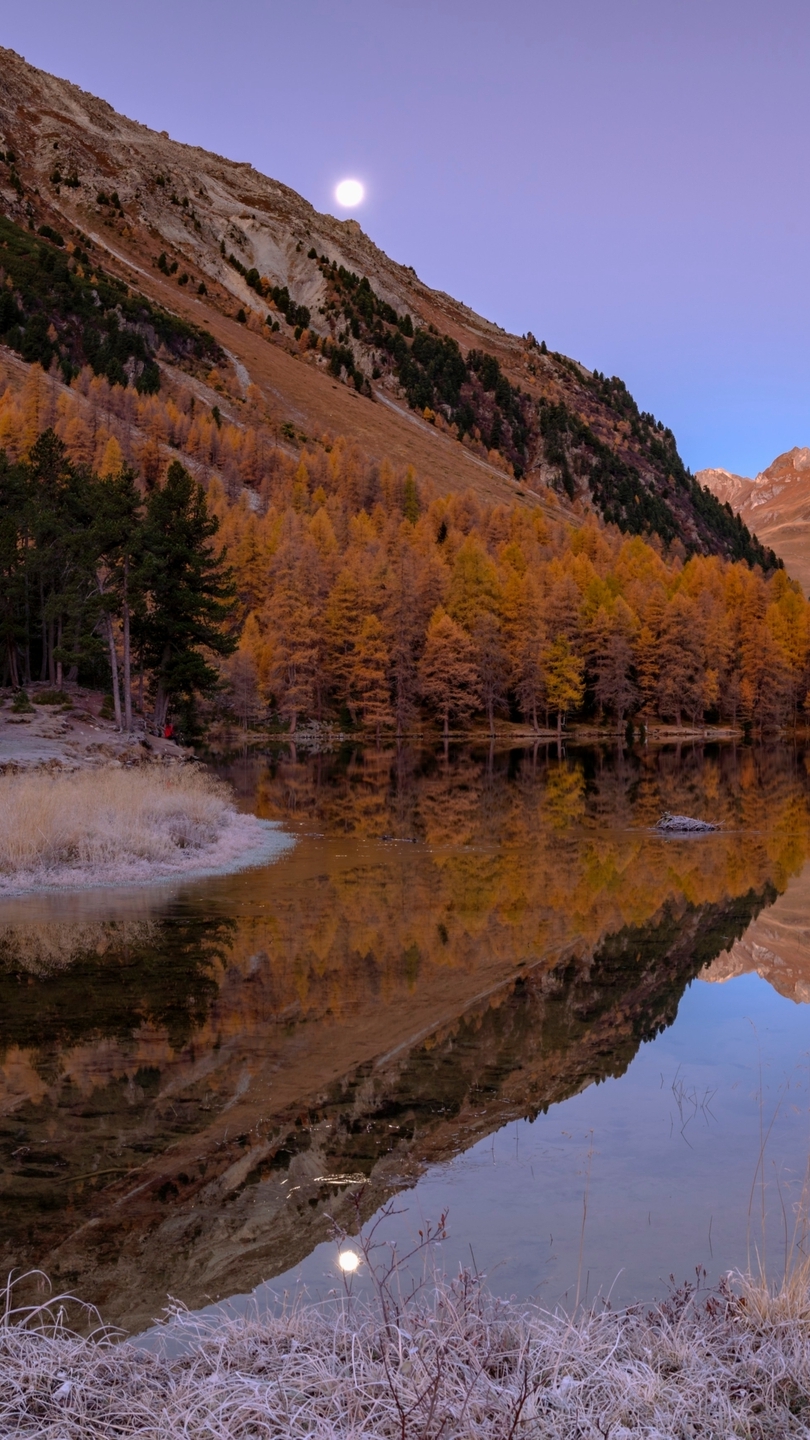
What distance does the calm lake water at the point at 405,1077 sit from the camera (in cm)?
719

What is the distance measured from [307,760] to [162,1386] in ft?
207

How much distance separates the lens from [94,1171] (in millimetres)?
8305

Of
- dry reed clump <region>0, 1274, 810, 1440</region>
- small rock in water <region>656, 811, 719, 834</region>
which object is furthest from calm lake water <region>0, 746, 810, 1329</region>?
small rock in water <region>656, 811, 719, 834</region>

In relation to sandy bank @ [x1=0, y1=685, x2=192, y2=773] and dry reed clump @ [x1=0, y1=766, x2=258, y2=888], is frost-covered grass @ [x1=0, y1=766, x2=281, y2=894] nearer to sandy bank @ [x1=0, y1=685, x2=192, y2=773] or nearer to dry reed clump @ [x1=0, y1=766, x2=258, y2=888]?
dry reed clump @ [x1=0, y1=766, x2=258, y2=888]

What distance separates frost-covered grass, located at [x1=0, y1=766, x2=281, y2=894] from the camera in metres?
21.0

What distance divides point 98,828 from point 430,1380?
19.5 metres

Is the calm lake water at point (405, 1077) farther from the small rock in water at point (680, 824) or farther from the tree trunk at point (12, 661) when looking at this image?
the tree trunk at point (12, 661)

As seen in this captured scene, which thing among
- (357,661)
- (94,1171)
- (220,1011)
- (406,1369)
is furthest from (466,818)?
(357,661)

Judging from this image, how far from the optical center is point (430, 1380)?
4.64 m

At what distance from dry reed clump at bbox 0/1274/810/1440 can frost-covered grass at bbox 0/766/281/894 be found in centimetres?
1577

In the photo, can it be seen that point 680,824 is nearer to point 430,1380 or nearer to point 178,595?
point 430,1380

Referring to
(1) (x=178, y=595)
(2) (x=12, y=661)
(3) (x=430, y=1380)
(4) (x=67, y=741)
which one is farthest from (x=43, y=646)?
(3) (x=430, y=1380)

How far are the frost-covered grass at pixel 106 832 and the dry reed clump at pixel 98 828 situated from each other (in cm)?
2

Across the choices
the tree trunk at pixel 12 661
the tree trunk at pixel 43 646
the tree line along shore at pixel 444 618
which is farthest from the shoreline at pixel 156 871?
the tree line along shore at pixel 444 618
